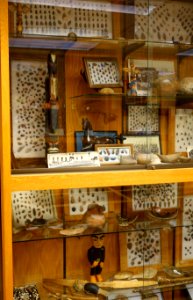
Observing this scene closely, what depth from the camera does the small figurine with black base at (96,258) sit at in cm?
212

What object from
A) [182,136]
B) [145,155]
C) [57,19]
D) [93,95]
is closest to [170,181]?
[145,155]

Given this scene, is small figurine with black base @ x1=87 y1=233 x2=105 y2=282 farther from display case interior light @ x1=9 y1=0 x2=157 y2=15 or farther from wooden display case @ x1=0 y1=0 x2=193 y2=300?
display case interior light @ x1=9 y1=0 x2=157 y2=15

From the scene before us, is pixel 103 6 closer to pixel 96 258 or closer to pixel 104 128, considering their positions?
pixel 104 128

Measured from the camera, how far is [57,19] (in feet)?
6.69

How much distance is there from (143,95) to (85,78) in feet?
1.09

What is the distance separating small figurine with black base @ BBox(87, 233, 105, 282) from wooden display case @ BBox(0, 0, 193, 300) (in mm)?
39

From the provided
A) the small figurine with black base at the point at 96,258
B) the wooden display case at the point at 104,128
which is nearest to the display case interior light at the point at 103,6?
the wooden display case at the point at 104,128

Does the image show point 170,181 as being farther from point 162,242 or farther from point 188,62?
point 188,62

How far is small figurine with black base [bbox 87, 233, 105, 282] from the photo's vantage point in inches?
83.7

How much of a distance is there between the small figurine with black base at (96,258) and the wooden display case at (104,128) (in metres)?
0.04

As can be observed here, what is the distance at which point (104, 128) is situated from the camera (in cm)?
218

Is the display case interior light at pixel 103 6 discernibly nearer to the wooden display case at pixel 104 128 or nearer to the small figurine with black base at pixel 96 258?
the wooden display case at pixel 104 128

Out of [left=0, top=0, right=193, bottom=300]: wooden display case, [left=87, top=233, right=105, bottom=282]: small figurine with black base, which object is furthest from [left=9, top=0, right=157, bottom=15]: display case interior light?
[left=87, top=233, right=105, bottom=282]: small figurine with black base

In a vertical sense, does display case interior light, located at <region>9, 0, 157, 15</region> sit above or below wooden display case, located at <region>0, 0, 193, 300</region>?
above
